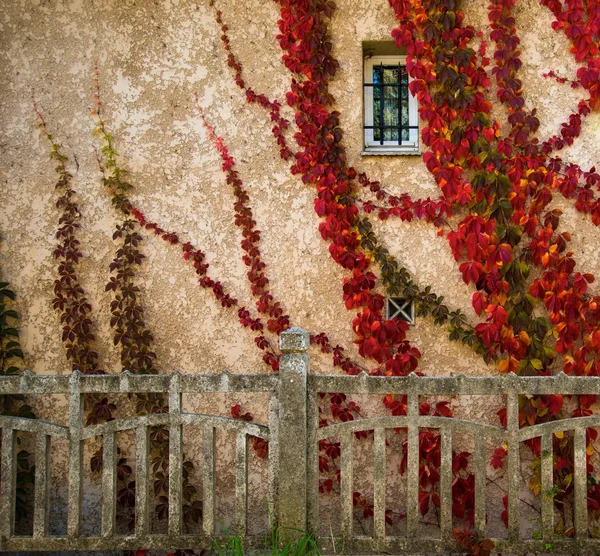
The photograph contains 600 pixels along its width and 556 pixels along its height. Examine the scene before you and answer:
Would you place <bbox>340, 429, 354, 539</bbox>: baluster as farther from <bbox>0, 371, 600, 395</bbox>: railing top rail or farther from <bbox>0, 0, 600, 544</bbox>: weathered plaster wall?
<bbox>0, 0, 600, 544</bbox>: weathered plaster wall

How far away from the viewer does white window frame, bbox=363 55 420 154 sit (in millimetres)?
5414

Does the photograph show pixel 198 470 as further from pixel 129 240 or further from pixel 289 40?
pixel 289 40

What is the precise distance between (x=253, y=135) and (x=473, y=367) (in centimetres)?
256

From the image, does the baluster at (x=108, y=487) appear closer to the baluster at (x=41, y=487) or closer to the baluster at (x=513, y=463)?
the baluster at (x=41, y=487)

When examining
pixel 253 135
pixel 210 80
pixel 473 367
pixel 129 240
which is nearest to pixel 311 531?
pixel 473 367

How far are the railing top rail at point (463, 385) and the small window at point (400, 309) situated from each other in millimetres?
1380

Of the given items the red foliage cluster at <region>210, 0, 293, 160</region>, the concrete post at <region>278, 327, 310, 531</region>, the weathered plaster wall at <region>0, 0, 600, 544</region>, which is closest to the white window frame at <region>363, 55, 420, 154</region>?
the weathered plaster wall at <region>0, 0, 600, 544</region>

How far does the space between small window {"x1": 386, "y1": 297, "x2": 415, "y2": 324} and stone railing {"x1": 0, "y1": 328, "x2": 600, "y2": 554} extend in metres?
1.40

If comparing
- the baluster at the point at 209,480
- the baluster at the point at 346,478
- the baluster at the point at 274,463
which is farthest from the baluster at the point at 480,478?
the baluster at the point at 209,480

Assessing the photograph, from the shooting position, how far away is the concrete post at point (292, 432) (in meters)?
3.72

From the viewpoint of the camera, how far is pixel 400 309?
516cm

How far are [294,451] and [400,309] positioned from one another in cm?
181

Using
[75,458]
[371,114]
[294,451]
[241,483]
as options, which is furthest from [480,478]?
[371,114]

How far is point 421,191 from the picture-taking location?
5.19m
